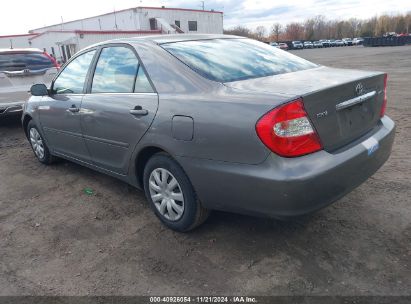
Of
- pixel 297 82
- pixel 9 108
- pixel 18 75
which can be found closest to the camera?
pixel 297 82

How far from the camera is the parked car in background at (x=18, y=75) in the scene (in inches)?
286

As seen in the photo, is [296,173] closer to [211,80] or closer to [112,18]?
Result: [211,80]

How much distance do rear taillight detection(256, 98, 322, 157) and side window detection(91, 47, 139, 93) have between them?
4.81 feet

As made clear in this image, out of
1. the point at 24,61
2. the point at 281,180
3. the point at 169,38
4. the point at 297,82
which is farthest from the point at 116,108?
the point at 24,61

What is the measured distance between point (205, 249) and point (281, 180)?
978 millimetres

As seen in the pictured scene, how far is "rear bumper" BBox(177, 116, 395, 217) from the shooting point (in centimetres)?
233

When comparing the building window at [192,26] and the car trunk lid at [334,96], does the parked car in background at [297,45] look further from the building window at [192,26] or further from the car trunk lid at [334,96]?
the car trunk lid at [334,96]

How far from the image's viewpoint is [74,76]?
4227mm

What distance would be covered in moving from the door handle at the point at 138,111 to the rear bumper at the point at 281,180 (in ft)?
1.82

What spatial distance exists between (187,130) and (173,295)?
1.14 metres

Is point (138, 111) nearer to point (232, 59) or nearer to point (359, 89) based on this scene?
point (232, 59)

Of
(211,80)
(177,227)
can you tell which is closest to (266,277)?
(177,227)

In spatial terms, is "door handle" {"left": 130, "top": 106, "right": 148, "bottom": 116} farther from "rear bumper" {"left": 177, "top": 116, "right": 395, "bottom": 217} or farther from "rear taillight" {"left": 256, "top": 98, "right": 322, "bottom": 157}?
"rear taillight" {"left": 256, "top": 98, "right": 322, "bottom": 157}

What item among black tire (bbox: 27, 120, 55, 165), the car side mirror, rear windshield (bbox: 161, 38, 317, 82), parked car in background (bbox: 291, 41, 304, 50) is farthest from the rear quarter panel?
parked car in background (bbox: 291, 41, 304, 50)
